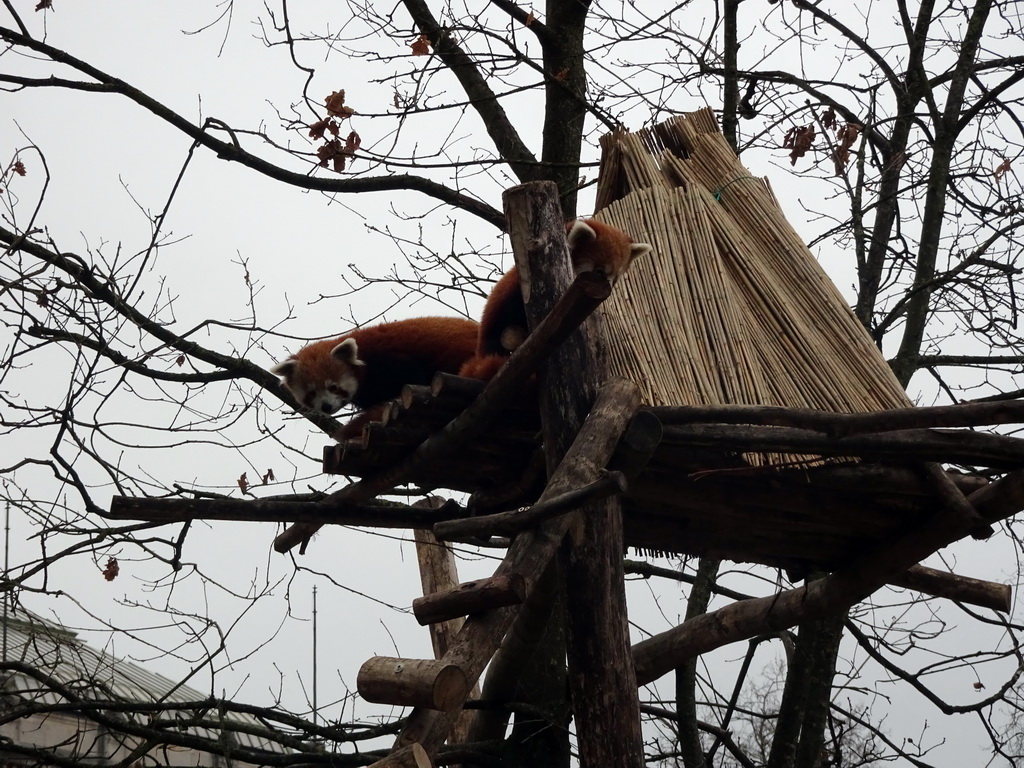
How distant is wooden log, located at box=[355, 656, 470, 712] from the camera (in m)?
2.67

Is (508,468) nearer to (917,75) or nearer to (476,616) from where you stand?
(476,616)

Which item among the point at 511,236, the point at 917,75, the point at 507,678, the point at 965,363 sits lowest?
the point at 507,678

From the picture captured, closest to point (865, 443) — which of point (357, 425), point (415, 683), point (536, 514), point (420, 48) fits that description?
point (536, 514)

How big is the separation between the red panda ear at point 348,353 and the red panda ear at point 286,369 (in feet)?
1.31

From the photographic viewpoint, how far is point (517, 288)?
13.9ft

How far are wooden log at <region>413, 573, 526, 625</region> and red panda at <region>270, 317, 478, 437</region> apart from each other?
2282 mm

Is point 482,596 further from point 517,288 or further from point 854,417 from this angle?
point 517,288

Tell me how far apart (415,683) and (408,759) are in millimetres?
197

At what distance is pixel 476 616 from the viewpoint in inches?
116

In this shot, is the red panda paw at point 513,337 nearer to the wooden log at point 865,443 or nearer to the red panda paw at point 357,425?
the red panda paw at point 357,425

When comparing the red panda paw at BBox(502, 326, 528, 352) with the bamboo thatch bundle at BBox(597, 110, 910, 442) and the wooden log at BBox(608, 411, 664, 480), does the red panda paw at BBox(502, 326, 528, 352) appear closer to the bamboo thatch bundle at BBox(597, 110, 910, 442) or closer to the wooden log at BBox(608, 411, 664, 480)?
the bamboo thatch bundle at BBox(597, 110, 910, 442)

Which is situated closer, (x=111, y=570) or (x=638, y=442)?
(x=638, y=442)

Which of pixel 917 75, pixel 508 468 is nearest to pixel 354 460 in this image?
pixel 508 468

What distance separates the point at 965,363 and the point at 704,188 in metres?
2.89
